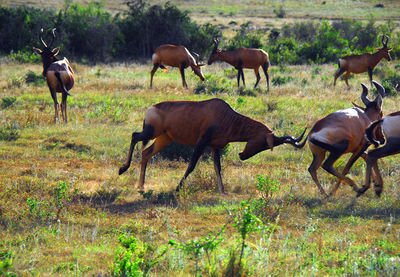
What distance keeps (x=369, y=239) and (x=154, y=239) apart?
286 centimetres

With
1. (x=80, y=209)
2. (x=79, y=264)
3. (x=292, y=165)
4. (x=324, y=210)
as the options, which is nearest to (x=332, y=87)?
(x=292, y=165)

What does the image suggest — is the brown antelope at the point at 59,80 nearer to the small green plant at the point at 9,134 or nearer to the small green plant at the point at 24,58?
the small green plant at the point at 9,134

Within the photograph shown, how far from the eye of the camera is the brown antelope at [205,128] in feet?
29.2

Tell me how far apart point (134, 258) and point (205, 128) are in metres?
3.62

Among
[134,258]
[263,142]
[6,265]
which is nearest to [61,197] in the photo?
[134,258]

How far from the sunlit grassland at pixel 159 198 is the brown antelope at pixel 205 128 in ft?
2.62

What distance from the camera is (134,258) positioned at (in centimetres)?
578

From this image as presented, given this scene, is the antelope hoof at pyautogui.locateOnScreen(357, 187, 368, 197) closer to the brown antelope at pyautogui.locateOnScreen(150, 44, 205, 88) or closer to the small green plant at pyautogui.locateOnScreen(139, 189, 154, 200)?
the small green plant at pyautogui.locateOnScreen(139, 189, 154, 200)

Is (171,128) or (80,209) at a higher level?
(171,128)

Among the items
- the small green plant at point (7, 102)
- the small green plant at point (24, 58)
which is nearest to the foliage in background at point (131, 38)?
the small green plant at point (24, 58)

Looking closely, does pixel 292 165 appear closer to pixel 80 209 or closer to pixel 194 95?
pixel 80 209

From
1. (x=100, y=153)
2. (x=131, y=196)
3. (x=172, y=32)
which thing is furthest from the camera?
(x=172, y=32)

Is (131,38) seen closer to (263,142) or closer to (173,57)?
(173,57)

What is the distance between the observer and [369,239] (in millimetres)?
6809
